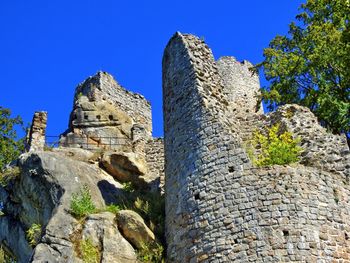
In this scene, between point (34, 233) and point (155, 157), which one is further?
point (155, 157)

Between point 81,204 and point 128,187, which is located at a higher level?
point 128,187

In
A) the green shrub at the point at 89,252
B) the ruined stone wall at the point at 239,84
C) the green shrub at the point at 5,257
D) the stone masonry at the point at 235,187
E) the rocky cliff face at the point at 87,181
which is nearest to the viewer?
the stone masonry at the point at 235,187

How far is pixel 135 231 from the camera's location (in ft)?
47.7

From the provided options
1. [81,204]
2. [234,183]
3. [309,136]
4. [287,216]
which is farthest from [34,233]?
[309,136]

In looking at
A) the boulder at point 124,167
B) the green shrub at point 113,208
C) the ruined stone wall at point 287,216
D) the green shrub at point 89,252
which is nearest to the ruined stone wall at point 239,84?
the boulder at point 124,167

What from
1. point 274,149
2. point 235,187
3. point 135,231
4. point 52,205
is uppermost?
point 274,149

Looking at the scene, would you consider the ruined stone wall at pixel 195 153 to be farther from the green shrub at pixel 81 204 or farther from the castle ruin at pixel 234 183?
the green shrub at pixel 81 204

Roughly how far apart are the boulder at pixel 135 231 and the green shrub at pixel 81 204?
867 millimetres

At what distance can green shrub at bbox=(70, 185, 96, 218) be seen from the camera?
14859 mm

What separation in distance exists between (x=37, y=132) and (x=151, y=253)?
840cm

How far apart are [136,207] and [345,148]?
530 centimetres

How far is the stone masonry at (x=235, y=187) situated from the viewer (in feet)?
40.8

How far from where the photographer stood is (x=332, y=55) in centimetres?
2142

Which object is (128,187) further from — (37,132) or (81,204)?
(37,132)
